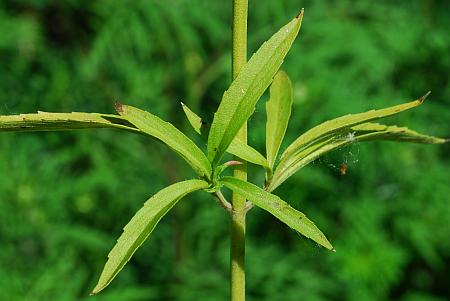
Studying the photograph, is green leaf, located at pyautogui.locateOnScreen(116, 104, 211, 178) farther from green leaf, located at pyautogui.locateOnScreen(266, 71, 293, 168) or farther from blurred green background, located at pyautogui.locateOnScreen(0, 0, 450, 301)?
blurred green background, located at pyautogui.locateOnScreen(0, 0, 450, 301)

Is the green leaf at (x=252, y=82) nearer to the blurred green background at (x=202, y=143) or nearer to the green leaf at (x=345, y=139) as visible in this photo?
the green leaf at (x=345, y=139)

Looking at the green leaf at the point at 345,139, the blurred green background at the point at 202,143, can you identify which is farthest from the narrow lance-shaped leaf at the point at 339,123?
the blurred green background at the point at 202,143

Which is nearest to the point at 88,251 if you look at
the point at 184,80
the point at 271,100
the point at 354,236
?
the point at 184,80

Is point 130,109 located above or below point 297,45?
below

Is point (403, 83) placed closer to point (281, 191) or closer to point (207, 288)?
point (281, 191)

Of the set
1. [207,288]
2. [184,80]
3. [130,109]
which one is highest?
[184,80]

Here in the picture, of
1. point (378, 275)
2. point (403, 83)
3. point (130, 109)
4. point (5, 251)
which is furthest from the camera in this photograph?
point (403, 83)

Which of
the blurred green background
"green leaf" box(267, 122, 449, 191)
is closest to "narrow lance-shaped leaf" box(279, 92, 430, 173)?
"green leaf" box(267, 122, 449, 191)
